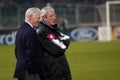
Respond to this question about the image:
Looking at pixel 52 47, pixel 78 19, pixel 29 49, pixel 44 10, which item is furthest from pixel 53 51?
pixel 78 19

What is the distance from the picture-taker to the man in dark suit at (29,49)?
776 centimetres

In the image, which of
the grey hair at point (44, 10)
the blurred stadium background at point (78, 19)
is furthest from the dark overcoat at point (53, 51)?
the blurred stadium background at point (78, 19)

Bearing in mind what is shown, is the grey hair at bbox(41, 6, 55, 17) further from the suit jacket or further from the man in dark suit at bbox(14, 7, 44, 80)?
the suit jacket

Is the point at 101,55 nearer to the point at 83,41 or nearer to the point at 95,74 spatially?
the point at 95,74

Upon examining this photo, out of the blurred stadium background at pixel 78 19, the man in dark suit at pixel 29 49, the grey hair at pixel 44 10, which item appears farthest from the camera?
the blurred stadium background at pixel 78 19

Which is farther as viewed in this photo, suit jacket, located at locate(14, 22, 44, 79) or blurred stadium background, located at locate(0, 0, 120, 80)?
blurred stadium background, located at locate(0, 0, 120, 80)

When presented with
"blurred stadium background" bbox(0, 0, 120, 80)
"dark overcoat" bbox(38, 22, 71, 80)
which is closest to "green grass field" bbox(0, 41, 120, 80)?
"dark overcoat" bbox(38, 22, 71, 80)

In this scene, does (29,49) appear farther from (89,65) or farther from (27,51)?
(89,65)

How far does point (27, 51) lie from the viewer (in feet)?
25.6

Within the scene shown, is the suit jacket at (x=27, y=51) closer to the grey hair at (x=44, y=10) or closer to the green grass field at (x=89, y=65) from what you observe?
the grey hair at (x=44, y=10)

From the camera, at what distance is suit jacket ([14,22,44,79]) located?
305 inches

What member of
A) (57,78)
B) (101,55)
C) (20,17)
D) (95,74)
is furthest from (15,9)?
(57,78)

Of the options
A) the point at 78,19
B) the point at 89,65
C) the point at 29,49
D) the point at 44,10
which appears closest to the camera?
the point at 29,49

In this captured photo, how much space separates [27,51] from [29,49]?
0.17 ft
